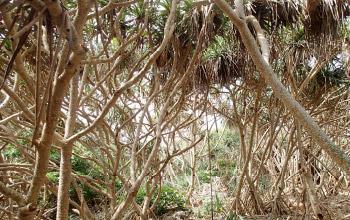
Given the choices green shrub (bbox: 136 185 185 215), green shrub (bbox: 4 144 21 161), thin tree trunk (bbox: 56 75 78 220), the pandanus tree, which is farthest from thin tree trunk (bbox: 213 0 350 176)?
green shrub (bbox: 136 185 185 215)

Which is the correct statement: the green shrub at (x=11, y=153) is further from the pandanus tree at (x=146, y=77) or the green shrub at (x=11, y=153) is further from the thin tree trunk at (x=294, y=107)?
the thin tree trunk at (x=294, y=107)

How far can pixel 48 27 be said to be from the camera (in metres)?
1.03

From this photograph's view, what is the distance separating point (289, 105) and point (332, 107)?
5747 mm

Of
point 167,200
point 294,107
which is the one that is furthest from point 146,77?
point 294,107

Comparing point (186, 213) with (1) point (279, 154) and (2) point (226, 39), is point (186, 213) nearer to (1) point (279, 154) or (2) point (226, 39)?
(1) point (279, 154)

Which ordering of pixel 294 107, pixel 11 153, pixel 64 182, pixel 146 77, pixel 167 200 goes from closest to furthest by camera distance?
pixel 64 182 → pixel 294 107 → pixel 146 77 → pixel 11 153 → pixel 167 200

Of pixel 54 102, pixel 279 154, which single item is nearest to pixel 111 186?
pixel 54 102

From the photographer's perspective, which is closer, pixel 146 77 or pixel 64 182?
pixel 64 182

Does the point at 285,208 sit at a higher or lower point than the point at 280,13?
lower

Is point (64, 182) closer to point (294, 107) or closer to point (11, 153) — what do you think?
point (294, 107)

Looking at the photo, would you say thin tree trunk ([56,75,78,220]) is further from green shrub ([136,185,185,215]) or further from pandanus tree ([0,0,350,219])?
green shrub ([136,185,185,215])

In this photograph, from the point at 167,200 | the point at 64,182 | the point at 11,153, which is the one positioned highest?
the point at 11,153

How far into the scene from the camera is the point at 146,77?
18.3 ft

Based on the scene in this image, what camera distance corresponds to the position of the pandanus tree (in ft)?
5.48
